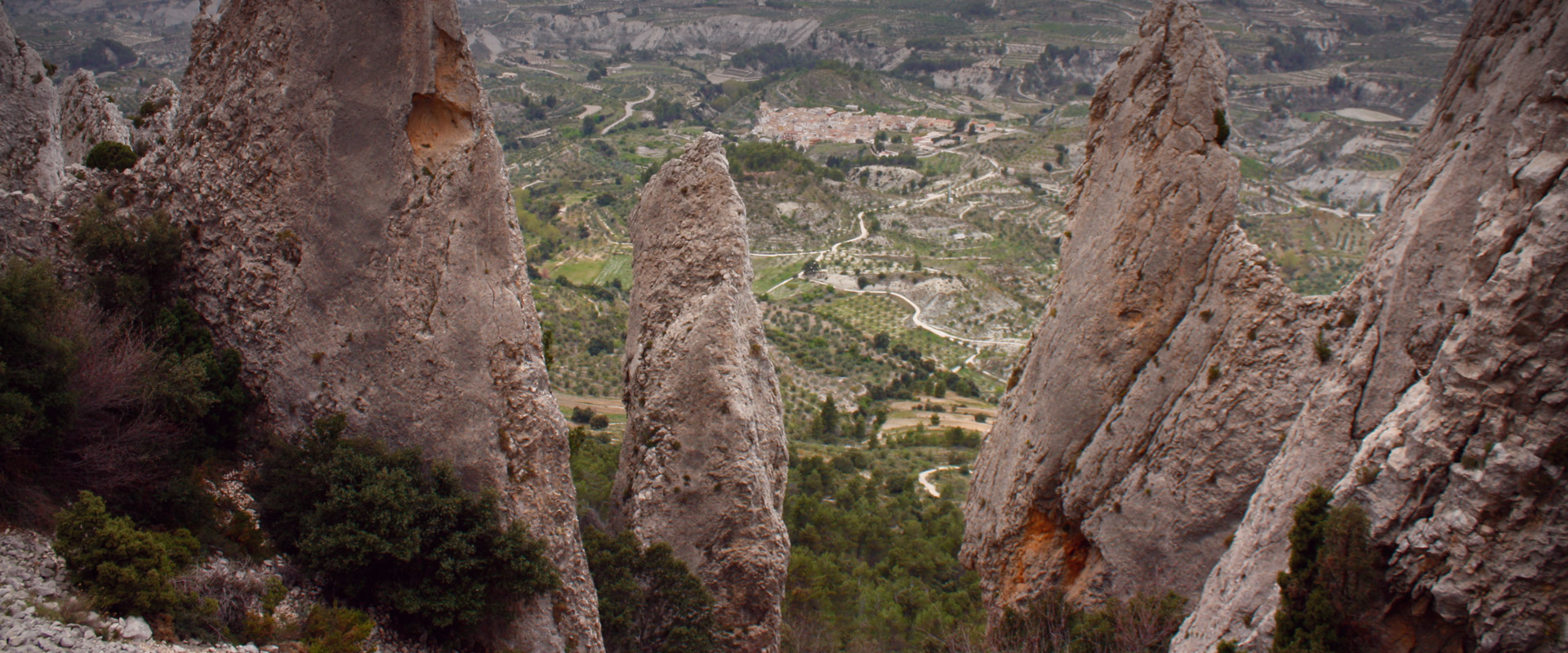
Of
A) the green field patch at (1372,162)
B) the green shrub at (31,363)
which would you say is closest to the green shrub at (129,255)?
the green shrub at (31,363)

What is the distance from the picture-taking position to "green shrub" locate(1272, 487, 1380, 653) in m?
10.7

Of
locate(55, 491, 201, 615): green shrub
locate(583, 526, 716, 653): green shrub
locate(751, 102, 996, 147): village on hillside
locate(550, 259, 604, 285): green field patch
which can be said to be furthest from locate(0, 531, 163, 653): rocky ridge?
locate(751, 102, 996, 147): village on hillside

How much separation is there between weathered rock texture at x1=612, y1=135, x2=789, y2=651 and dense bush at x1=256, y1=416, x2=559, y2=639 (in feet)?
13.7

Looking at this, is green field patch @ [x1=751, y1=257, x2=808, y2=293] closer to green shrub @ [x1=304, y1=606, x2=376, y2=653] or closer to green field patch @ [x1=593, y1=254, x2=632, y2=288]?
green field patch @ [x1=593, y1=254, x2=632, y2=288]

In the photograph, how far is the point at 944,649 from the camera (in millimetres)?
22969

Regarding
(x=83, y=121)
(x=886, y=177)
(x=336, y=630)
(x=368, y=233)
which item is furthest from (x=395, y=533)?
(x=886, y=177)

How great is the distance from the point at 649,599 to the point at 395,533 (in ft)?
20.0

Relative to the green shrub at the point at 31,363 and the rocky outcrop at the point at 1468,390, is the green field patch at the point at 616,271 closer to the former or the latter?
the green shrub at the point at 31,363

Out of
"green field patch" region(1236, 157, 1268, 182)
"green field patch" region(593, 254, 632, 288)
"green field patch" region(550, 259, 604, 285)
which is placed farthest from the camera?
"green field patch" region(1236, 157, 1268, 182)

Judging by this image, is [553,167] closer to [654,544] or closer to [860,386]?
[860,386]

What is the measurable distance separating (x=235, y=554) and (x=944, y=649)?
17.7 m

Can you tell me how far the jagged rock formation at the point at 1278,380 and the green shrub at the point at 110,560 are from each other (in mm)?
15692

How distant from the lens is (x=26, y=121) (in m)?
21.8

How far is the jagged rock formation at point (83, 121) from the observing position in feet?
91.2
